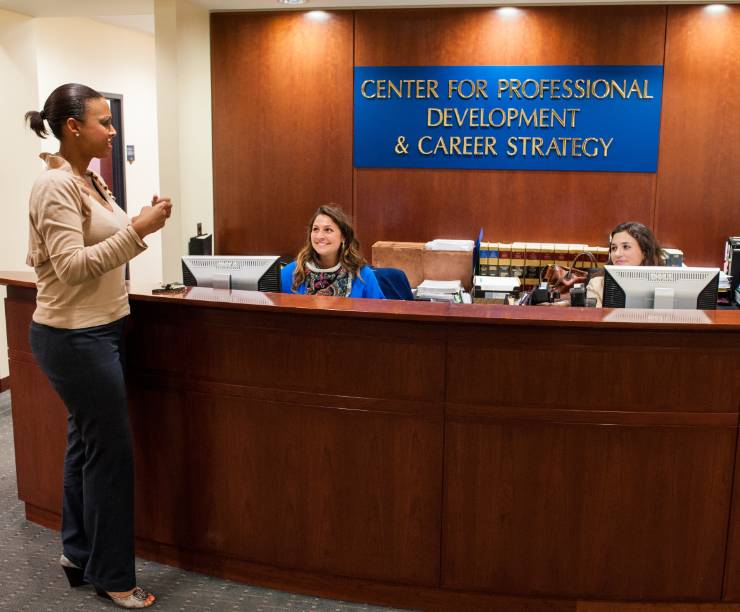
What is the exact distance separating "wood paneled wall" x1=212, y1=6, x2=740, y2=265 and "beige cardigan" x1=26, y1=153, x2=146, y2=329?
306cm

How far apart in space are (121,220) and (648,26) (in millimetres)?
3859

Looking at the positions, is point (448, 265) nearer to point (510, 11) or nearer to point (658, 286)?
point (510, 11)

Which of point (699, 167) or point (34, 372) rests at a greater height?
point (699, 167)

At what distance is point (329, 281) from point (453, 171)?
6.39ft

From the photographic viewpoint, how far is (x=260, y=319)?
3.00 m

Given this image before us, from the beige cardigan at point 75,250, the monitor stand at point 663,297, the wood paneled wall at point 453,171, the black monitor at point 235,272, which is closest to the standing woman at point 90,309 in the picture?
the beige cardigan at point 75,250

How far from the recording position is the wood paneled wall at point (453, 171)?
538 cm

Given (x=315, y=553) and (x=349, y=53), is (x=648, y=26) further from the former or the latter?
(x=315, y=553)

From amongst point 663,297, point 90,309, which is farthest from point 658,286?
point 90,309

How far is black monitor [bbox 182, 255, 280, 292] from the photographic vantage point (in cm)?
346

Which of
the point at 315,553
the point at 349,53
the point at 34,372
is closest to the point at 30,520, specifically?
the point at 34,372

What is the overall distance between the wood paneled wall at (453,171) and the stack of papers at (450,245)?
0.16 meters

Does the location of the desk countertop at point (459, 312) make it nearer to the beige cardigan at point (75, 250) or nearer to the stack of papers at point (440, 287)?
the beige cardigan at point (75, 250)

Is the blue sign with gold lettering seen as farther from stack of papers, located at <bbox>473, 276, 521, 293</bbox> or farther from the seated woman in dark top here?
the seated woman in dark top
